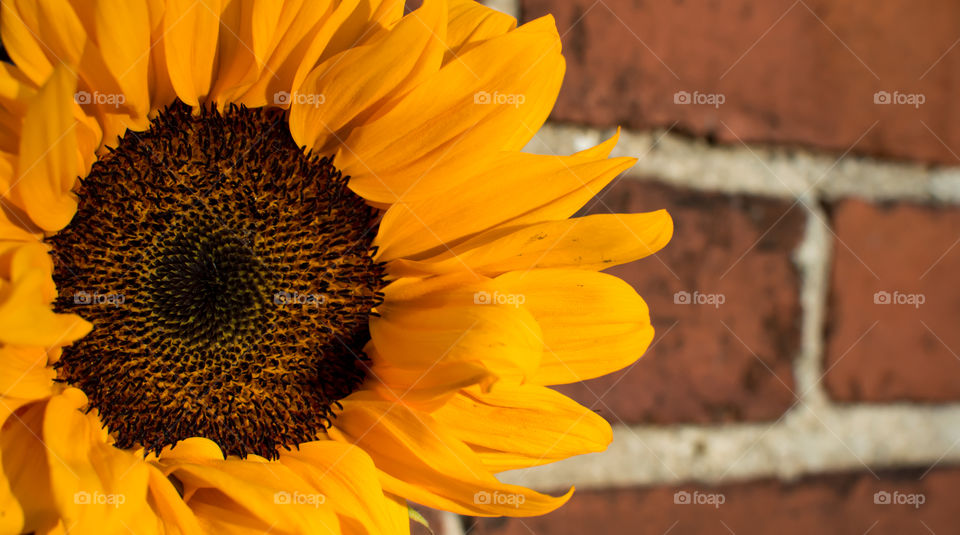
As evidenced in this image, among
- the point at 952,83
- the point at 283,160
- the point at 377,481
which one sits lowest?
the point at 377,481

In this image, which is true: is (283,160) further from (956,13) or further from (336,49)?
(956,13)

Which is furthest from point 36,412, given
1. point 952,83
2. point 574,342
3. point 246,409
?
point 952,83

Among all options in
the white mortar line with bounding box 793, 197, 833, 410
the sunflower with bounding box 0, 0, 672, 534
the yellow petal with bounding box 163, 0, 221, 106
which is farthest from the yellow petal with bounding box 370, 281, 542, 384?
the white mortar line with bounding box 793, 197, 833, 410

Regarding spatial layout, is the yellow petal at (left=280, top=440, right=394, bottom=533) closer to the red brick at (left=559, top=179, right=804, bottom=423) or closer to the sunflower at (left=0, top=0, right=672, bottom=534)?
the sunflower at (left=0, top=0, right=672, bottom=534)

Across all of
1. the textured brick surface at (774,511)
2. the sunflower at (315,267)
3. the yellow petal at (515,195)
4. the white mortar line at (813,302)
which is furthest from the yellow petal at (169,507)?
the white mortar line at (813,302)

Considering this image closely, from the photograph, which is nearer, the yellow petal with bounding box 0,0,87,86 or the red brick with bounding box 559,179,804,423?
the yellow petal with bounding box 0,0,87,86

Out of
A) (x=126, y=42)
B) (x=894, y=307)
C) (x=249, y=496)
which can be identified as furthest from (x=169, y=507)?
(x=894, y=307)
